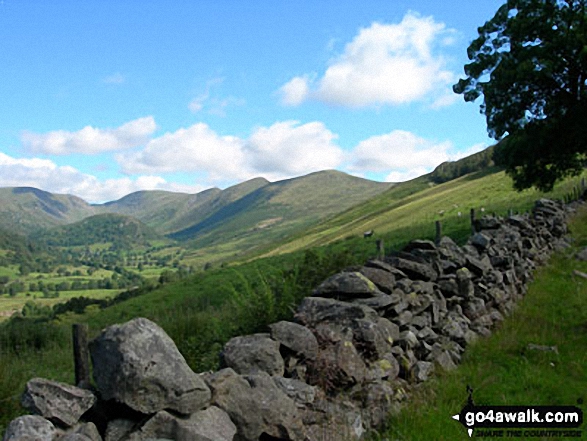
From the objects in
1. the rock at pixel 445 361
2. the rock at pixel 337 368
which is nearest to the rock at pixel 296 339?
the rock at pixel 337 368

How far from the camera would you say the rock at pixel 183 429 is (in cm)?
369

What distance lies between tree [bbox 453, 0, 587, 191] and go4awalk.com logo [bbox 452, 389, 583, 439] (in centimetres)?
1869

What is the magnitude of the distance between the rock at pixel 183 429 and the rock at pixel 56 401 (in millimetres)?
455

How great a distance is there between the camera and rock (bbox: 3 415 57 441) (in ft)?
10.6

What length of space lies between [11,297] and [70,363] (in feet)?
551

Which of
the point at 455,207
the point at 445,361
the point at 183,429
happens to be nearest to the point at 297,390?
the point at 183,429

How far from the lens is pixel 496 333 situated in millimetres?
9055

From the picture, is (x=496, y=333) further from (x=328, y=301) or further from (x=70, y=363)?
(x=70, y=363)

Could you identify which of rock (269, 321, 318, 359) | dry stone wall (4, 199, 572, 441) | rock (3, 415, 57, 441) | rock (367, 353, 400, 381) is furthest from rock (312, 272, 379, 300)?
rock (3, 415, 57, 441)

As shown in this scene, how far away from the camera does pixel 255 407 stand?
14.1 feet

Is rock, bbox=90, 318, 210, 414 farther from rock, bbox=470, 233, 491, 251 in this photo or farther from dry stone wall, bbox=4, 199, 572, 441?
rock, bbox=470, 233, 491, 251

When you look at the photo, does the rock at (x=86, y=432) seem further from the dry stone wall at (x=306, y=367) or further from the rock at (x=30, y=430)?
the rock at (x=30, y=430)

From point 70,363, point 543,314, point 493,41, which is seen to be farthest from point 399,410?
point 493,41

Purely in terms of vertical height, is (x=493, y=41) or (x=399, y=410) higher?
(x=493, y=41)
